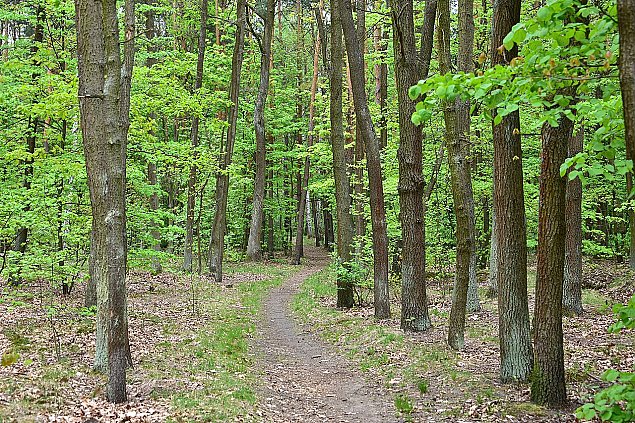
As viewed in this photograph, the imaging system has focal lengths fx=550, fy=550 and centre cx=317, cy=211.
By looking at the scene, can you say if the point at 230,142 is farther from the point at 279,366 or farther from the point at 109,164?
the point at 109,164

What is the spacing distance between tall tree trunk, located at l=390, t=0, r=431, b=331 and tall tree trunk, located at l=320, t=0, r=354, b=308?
143 inches

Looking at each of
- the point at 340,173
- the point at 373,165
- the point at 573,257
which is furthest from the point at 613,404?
the point at 340,173

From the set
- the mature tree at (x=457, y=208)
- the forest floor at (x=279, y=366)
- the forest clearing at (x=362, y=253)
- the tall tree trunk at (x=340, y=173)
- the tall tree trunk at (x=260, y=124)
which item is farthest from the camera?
the tall tree trunk at (x=260, y=124)

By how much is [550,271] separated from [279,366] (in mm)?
5441

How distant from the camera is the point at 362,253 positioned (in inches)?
668

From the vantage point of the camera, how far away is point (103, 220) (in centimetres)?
801

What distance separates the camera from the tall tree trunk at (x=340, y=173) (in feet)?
49.7

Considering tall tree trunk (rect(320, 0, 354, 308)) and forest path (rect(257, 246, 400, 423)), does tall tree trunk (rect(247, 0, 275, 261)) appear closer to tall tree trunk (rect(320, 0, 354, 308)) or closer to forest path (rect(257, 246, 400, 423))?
tall tree trunk (rect(320, 0, 354, 308))

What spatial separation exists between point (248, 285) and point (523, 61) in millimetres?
18657

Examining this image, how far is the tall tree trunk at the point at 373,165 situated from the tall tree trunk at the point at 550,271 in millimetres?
6525

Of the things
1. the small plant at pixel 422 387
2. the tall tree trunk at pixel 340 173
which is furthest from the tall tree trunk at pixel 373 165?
the small plant at pixel 422 387

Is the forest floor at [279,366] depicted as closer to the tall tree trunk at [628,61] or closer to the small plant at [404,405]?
the small plant at [404,405]

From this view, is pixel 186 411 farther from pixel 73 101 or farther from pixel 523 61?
pixel 73 101

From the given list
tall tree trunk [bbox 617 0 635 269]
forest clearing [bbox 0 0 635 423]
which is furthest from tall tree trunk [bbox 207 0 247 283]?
tall tree trunk [bbox 617 0 635 269]
